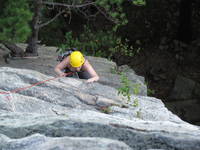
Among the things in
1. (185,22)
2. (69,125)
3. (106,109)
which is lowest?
(106,109)

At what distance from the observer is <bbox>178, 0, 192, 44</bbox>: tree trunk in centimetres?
1457

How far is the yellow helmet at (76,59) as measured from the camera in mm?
5934

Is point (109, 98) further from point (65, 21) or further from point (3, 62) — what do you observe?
point (65, 21)

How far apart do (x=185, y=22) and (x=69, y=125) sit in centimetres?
1219

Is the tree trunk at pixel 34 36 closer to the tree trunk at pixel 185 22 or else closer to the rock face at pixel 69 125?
the rock face at pixel 69 125

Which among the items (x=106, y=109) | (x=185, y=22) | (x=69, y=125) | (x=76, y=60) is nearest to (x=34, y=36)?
(x=76, y=60)

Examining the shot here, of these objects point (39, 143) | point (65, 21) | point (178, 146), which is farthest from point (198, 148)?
point (65, 21)

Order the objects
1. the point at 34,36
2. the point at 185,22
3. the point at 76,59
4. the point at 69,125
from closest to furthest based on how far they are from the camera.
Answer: the point at 69,125 → the point at 76,59 → the point at 34,36 → the point at 185,22

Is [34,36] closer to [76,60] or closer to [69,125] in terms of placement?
[76,60]

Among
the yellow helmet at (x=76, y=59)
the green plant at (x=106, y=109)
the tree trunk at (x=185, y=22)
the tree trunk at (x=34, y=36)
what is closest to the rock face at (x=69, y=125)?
the green plant at (x=106, y=109)

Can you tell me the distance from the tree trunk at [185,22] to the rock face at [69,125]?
9783mm

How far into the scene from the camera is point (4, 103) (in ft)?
15.2

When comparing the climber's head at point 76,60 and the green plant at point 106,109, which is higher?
the climber's head at point 76,60

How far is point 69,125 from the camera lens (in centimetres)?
341
